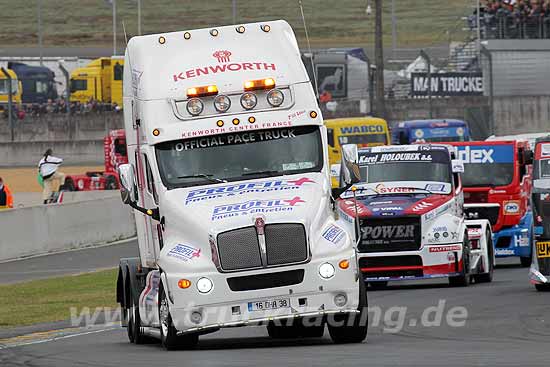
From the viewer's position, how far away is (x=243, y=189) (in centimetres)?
1534

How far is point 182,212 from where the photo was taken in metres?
15.1

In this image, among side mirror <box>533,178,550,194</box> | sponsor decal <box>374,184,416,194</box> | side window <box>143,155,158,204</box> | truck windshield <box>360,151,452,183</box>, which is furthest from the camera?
truck windshield <box>360,151,452,183</box>

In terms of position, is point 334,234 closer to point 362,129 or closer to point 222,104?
point 222,104

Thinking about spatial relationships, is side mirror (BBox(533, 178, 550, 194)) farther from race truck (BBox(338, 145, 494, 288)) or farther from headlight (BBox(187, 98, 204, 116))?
headlight (BBox(187, 98, 204, 116))

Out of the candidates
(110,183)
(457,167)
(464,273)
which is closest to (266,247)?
(464,273)

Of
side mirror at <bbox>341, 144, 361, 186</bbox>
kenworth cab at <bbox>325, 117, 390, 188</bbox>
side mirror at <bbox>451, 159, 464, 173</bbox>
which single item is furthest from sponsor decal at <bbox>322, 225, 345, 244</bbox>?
kenworth cab at <bbox>325, 117, 390, 188</bbox>

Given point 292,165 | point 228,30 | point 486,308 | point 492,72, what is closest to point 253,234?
point 292,165

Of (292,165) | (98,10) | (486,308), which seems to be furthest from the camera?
(98,10)

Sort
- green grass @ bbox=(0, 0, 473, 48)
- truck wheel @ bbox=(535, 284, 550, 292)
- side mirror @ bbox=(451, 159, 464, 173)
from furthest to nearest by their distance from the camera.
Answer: green grass @ bbox=(0, 0, 473, 48) < side mirror @ bbox=(451, 159, 464, 173) < truck wheel @ bbox=(535, 284, 550, 292)

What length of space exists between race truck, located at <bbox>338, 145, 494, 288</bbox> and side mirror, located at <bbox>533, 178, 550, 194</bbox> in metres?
1.94

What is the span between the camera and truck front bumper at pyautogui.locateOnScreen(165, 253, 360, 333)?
47.9 feet

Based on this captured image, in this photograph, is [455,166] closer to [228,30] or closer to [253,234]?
[228,30]

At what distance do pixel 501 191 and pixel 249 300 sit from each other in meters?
14.7

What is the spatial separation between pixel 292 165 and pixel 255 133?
19.6 inches
